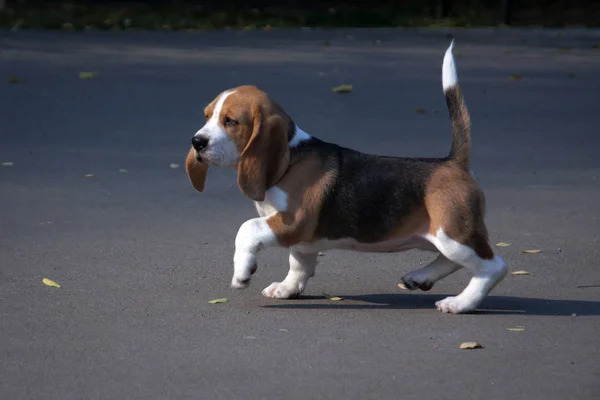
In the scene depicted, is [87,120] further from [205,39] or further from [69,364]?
[205,39]

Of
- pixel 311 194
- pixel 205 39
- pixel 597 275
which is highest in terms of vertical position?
pixel 311 194

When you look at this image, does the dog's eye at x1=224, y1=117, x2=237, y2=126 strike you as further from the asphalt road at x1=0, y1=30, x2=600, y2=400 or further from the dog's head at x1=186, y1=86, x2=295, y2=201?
the asphalt road at x1=0, y1=30, x2=600, y2=400

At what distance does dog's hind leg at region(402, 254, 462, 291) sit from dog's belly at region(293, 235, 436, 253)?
3.9 inches

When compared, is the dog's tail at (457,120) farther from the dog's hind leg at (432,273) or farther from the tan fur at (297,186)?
the dog's hind leg at (432,273)

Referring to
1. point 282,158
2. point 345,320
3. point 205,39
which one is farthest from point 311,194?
point 205,39

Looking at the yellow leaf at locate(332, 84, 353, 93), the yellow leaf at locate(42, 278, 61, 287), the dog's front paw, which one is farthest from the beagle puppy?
the yellow leaf at locate(332, 84, 353, 93)

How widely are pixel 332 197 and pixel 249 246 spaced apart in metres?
0.43

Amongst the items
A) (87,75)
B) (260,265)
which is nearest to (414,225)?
(260,265)

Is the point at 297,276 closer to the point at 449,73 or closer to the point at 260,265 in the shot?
the point at 260,265

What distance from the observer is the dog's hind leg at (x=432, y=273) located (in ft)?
19.6

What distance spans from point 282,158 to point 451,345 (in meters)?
1.14

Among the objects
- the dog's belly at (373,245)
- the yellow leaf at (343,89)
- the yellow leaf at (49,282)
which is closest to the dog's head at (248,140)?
the dog's belly at (373,245)

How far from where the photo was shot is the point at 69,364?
4934 millimetres

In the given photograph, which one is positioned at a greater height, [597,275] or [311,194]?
[311,194]
